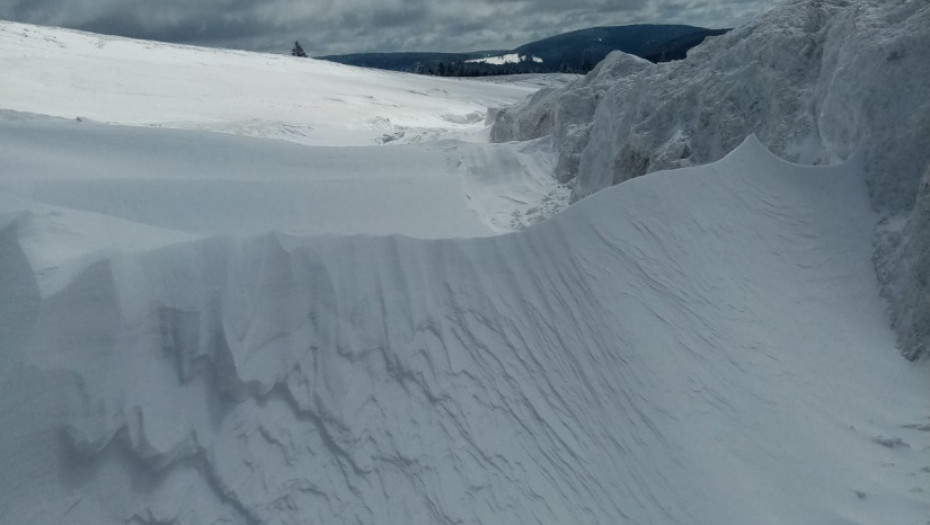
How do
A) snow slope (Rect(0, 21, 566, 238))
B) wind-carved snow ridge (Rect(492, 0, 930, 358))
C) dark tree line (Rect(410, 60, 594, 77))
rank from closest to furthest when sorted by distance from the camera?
snow slope (Rect(0, 21, 566, 238)) < wind-carved snow ridge (Rect(492, 0, 930, 358)) < dark tree line (Rect(410, 60, 594, 77))

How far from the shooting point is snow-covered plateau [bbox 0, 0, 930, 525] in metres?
3.54

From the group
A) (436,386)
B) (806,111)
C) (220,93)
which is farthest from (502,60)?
(436,386)

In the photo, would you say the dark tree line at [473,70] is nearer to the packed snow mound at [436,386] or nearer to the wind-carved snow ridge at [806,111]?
the wind-carved snow ridge at [806,111]

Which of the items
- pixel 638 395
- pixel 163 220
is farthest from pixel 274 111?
pixel 638 395

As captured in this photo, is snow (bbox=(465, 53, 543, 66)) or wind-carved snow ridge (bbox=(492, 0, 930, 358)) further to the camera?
snow (bbox=(465, 53, 543, 66))

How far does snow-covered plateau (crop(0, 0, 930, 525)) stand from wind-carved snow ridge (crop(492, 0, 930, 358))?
4 cm

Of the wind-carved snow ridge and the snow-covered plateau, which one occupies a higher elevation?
the wind-carved snow ridge

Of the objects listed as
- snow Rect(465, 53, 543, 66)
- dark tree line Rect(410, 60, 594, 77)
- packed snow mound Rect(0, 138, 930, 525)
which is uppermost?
snow Rect(465, 53, 543, 66)

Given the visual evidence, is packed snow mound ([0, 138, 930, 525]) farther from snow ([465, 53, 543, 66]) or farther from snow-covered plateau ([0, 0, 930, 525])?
snow ([465, 53, 543, 66])

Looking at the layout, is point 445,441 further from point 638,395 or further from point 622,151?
point 622,151

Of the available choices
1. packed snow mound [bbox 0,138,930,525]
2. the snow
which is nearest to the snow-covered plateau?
packed snow mound [bbox 0,138,930,525]

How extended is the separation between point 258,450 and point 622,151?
6.31 meters

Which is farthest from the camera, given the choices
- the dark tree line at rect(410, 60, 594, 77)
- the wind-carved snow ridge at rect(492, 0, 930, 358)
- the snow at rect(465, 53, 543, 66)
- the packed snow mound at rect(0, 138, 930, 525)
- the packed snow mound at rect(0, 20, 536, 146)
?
the snow at rect(465, 53, 543, 66)

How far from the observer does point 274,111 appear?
2028 centimetres
